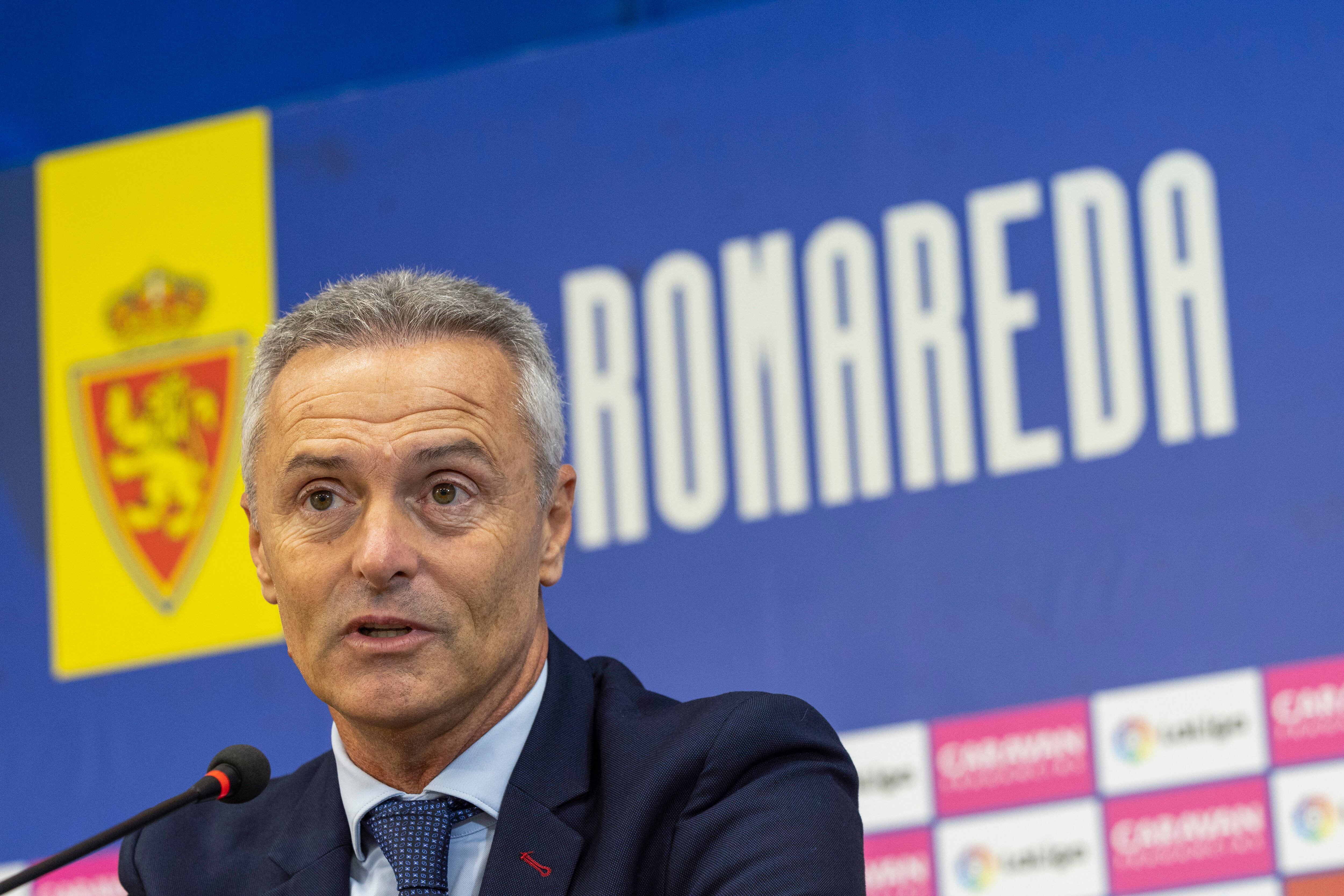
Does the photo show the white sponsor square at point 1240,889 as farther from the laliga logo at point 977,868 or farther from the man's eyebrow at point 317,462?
the man's eyebrow at point 317,462

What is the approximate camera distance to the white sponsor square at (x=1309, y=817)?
2641 mm

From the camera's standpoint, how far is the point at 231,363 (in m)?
3.72

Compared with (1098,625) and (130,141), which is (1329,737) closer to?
(1098,625)

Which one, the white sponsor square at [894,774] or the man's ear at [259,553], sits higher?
the man's ear at [259,553]

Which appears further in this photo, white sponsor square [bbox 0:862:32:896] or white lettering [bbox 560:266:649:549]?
white sponsor square [bbox 0:862:32:896]

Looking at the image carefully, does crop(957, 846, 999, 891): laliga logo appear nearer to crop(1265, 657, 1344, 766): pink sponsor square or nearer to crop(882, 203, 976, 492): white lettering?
crop(1265, 657, 1344, 766): pink sponsor square

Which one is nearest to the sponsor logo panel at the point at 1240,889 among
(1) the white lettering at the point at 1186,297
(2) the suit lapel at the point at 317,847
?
(1) the white lettering at the point at 1186,297

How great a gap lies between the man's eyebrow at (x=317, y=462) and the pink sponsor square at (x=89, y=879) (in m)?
2.06

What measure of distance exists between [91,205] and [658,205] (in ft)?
4.44

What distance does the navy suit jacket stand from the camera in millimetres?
1550

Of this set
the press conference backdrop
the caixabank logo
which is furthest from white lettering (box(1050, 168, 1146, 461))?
the caixabank logo

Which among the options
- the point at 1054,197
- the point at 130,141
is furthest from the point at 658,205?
the point at 130,141

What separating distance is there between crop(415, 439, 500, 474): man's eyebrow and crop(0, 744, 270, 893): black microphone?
1.03 feet

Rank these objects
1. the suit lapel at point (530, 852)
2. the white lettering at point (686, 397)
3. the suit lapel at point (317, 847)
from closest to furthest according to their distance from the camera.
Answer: the suit lapel at point (530, 852)
the suit lapel at point (317, 847)
the white lettering at point (686, 397)
